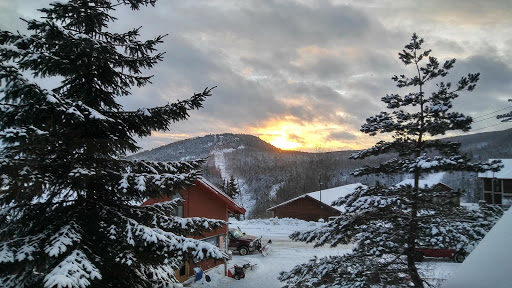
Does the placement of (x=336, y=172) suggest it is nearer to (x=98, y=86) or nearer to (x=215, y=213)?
(x=215, y=213)

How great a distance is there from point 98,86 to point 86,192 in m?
2.32

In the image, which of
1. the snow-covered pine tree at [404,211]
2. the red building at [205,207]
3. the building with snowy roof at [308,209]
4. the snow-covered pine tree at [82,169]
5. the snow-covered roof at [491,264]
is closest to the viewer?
the snow-covered roof at [491,264]

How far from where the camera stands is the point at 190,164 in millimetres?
6547

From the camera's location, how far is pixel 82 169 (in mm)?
5066

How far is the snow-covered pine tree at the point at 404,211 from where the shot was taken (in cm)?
811

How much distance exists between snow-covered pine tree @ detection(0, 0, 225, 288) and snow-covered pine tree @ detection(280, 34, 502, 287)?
444 centimetres

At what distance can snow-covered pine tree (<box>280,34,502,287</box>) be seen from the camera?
26.6ft

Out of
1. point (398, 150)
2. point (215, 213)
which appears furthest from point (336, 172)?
point (398, 150)

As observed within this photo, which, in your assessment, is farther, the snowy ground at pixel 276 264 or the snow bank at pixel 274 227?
the snow bank at pixel 274 227

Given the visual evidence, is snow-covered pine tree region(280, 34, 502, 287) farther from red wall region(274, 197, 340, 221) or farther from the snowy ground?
red wall region(274, 197, 340, 221)

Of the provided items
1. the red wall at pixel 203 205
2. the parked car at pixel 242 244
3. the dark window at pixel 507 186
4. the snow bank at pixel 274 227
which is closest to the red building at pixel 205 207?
the red wall at pixel 203 205

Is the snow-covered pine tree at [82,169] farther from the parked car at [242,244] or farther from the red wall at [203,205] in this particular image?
the parked car at [242,244]

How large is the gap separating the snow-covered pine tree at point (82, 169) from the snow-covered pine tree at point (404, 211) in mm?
4442

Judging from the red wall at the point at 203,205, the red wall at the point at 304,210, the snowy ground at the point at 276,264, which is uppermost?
the red wall at the point at 203,205
